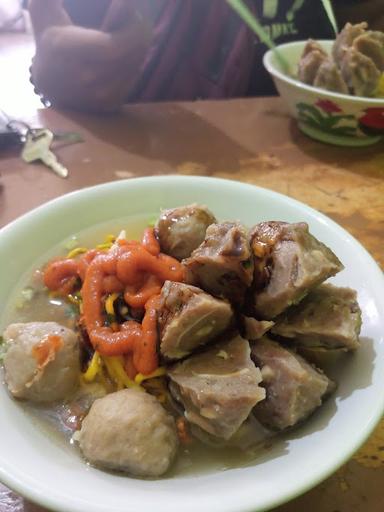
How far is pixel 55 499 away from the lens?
757 mm

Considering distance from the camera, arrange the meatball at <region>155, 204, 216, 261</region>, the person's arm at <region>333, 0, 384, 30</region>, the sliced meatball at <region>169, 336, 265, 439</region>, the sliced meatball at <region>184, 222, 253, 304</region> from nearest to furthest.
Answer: the sliced meatball at <region>169, 336, 265, 439</region>, the sliced meatball at <region>184, 222, 253, 304</region>, the meatball at <region>155, 204, 216, 261</region>, the person's arm at <region>333, 0, 384, 30</region>

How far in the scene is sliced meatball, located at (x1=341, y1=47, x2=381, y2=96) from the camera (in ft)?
6.95

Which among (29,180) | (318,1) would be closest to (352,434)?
(29,180)

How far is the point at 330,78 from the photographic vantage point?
7.03 ft

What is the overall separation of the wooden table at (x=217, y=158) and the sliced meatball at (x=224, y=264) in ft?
2.49

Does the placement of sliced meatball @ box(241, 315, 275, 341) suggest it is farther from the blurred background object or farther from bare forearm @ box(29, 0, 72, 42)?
the blurred background object

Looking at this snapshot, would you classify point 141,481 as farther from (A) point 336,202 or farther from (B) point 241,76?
(B) point 241,76

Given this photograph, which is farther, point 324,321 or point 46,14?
point 46,14

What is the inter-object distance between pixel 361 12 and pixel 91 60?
1.86 meters

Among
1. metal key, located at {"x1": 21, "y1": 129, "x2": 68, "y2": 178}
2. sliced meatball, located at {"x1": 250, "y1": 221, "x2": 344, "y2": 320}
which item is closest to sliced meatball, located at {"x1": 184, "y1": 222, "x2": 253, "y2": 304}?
sliced meatball, located at {"x1": 250, "y1": 221, "x2": 344, "y2": 320}

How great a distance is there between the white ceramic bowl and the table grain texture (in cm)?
49

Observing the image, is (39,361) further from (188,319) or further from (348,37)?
(348,37)

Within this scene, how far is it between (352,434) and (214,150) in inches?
64.4

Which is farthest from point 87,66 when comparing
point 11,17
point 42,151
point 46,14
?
point 11,17
